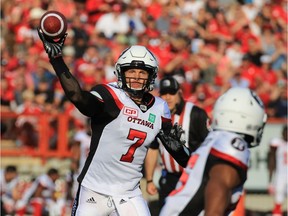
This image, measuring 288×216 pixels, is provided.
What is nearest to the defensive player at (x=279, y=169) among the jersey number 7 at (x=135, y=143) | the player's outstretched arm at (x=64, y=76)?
the jersey number 7 at (x=135, y=143)

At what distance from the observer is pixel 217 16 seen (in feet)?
59.6

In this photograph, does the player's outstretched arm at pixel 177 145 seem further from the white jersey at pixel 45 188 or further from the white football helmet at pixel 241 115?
the white jersey at pixel 45 188

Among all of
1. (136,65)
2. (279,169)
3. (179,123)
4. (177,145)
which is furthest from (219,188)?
(279,169)

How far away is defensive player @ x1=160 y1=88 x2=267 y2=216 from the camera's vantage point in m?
4.48

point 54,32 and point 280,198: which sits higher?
point 54,32

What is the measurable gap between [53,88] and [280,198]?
4.29 m

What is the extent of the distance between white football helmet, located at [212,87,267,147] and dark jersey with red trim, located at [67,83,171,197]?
5.66ft

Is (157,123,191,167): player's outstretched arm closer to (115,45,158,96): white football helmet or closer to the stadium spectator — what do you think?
(115,45,158,96): white football helmet

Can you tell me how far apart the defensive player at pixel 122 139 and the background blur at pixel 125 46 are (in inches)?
263

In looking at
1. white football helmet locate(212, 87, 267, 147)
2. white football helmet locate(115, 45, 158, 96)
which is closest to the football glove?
white football helmet locate(115, 45, 158, 96)

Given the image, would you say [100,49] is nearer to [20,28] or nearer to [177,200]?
[20,28]

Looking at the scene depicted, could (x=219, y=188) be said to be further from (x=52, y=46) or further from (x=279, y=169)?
(x=279, y=169)

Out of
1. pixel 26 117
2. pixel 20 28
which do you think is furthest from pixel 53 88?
pixel 20 28

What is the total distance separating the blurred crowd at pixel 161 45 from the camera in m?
15.1
